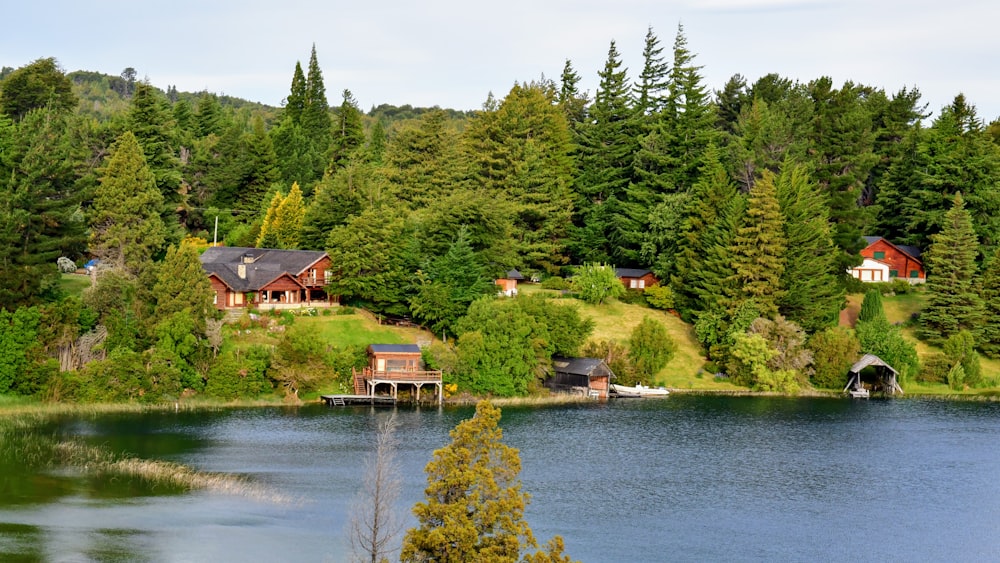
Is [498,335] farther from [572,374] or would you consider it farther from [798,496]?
[798,496]

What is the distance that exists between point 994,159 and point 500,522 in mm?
83683

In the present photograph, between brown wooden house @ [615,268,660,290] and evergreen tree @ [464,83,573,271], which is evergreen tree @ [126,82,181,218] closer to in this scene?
evergreen tree @ [464,83,573,271]

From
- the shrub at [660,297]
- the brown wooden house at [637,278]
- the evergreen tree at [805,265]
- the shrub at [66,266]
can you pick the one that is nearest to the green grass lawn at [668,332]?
the shrub at [660,297]

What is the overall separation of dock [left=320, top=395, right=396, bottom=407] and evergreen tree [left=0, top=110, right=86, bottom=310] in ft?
64.4

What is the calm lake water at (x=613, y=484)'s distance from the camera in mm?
41844

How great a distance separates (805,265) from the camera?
86.6 metres

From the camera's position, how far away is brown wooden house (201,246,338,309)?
8094 cm

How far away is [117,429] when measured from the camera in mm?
60375

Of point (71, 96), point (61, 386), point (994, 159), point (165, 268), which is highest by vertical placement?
point (71, 96)

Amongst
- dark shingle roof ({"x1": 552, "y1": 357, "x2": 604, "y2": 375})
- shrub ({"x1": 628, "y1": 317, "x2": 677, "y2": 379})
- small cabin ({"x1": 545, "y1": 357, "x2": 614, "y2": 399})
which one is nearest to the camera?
dark shingle roof ({"x1": 552, "y1": 357, "x2": 604, "y2": 375})

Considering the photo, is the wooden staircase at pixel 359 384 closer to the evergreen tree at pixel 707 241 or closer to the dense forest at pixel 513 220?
the dense forest at pixel 513 220

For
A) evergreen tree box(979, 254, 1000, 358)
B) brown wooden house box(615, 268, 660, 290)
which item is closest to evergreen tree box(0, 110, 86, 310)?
brown wooden house box(615, 268, 660, 290)

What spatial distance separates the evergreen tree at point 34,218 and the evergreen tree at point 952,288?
212 feet

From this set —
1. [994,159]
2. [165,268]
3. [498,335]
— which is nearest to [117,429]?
[165,268]
